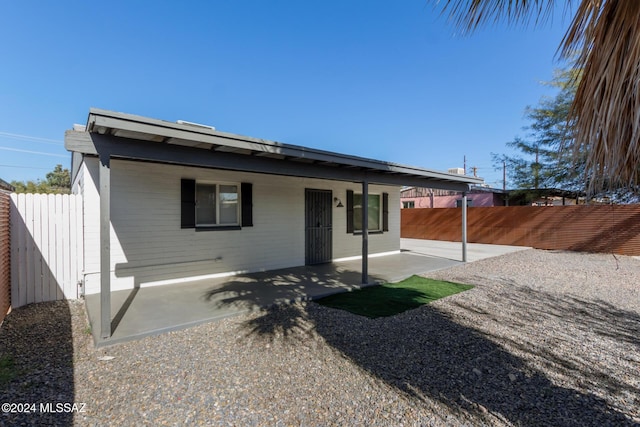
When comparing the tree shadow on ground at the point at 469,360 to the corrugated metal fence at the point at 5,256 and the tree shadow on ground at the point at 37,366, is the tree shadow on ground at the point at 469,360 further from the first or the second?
the corrugated metal fence at the point at 5,256

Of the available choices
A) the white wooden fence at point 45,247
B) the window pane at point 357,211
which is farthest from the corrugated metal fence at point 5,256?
the window pane at point 357,211

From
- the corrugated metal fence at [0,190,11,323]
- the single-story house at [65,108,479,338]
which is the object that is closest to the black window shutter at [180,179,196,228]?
the single-story house at [65,108,479,338]

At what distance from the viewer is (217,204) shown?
6.91 metres

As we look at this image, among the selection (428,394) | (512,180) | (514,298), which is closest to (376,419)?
(428,394)

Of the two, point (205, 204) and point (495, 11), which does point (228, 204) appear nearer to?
point (205, 204)

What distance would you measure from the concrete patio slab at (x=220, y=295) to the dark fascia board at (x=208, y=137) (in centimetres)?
240

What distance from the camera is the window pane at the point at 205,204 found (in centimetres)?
667

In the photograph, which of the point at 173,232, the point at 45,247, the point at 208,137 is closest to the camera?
the point at 208,137

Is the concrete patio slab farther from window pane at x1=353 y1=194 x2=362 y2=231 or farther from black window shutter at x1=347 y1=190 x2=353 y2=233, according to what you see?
window pane at x1=353 y1=194 x2=362 y2=231

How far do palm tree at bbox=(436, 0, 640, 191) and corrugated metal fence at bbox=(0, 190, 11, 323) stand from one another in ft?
20.3

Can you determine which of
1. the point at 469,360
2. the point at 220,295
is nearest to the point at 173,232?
the point at 220,295

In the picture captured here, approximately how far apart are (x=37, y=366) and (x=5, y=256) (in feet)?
9.08

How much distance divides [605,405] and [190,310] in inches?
187

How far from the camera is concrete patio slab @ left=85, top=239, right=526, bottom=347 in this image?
406cm
